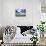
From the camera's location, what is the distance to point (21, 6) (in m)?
4.95

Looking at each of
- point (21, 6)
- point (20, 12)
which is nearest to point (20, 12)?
point (20, 12)

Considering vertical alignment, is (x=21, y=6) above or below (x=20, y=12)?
above

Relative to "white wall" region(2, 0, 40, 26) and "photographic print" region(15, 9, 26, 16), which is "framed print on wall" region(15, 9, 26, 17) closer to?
"photographic print" region(15, 9, 26, 16)

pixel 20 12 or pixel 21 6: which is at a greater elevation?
pixel 21 6

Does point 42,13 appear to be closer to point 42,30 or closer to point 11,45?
point 42,30

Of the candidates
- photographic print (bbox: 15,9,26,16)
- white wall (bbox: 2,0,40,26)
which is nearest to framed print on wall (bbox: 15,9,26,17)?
photographic print (bbox: 15,9,26,16)

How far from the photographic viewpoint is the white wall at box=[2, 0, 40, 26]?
16.0 feet

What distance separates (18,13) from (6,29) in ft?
2.48

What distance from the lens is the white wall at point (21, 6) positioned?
489 centimetres

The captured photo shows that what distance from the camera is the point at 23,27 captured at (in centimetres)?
487

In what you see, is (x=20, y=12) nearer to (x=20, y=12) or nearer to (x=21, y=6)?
(x=20, y=12)

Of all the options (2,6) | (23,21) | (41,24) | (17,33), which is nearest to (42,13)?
(41,24)

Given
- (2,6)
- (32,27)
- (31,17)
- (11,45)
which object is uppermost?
(2,6)

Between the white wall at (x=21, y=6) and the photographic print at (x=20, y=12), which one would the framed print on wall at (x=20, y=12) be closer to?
the photographic print at (x=20, y=12)
